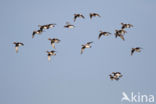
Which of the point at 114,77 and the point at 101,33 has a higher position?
the point at 101,33

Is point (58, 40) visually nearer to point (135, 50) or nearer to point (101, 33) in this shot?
point (101, 33)

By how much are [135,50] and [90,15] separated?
11345 mm

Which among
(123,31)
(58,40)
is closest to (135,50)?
(123,31)

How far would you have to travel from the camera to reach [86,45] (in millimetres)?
78750

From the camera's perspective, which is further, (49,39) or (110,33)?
(49,39)

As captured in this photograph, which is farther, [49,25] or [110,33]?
[49,25]

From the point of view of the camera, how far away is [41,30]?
80.9 m

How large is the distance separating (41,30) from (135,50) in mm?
18509

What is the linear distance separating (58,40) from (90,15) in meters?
8.60

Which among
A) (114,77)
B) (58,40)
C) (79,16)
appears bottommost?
(114,77)

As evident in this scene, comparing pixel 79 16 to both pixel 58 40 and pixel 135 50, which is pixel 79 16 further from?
pixel 135 50

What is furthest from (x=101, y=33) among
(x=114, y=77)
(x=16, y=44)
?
(x=16, y=44)

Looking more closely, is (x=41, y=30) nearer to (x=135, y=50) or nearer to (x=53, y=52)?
(x=53, y=52)

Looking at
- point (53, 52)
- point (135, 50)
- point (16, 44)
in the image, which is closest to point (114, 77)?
point (135, 50)
